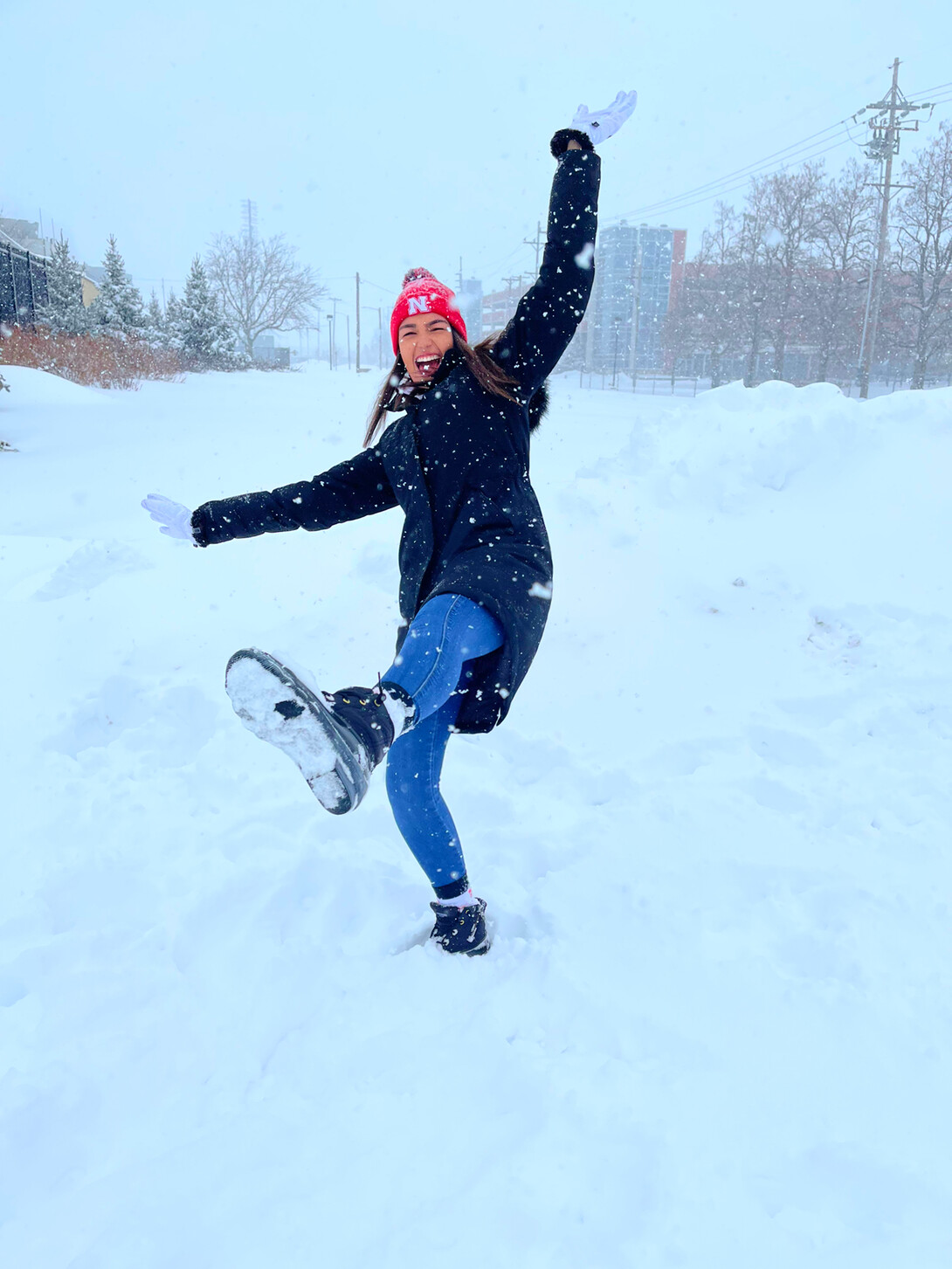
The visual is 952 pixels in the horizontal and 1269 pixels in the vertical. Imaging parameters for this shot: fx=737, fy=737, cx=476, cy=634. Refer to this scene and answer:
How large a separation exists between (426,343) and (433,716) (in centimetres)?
115

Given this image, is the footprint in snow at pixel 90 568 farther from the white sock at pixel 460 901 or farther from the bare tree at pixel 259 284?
the bare tree at pixel 259 284

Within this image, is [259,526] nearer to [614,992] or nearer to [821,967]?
[614,992]

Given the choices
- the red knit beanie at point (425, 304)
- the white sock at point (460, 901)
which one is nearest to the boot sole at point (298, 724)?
the white sock at point (460, 901)

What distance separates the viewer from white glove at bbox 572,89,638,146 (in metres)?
2.29

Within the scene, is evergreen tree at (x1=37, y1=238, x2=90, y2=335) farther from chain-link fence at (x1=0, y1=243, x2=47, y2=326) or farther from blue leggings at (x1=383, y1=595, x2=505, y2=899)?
blue leggings at (x1=383, y1=595, x2=505, y2=899)

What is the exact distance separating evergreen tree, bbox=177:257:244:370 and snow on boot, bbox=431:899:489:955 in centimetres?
3364

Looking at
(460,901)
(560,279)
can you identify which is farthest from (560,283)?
(460,901)

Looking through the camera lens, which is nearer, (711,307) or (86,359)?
(86,359)

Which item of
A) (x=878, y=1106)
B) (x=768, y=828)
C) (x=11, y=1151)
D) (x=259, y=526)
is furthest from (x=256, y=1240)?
(x=768, y=828)

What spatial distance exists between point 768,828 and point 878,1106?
1.25 metres

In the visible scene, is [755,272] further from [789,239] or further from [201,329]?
[201,329]

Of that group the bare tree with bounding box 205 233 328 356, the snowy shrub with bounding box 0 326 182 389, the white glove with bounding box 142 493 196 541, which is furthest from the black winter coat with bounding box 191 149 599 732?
the bare tree with bounding box 205 233 328 356

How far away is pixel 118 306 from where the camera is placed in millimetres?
29484

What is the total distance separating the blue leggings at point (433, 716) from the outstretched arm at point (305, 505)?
0.74 metres
